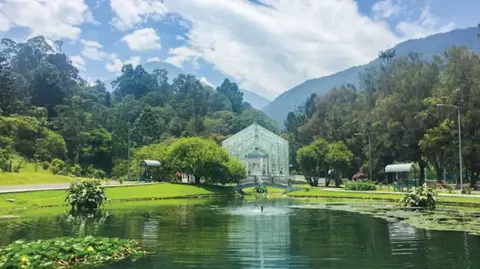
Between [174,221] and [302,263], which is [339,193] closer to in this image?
[174,221]

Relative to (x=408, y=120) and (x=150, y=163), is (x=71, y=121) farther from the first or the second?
(x=408, y=120)

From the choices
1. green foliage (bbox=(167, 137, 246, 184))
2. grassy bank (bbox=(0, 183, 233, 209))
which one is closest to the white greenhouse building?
green foliage (bbox=(167, 137, 246, 184))

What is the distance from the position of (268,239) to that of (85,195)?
23.4m

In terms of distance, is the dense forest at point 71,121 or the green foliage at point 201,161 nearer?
the green foliage at point 201,161

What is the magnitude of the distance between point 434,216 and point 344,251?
51.8ft

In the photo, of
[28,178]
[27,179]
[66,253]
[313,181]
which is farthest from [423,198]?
[313,181]

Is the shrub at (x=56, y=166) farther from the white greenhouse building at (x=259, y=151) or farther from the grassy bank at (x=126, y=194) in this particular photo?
the white greenhouse building at (x=259, y=151)

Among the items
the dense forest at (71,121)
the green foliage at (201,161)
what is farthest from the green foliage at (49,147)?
the green foliage at (201,161)

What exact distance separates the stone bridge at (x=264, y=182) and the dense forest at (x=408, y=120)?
9227mm

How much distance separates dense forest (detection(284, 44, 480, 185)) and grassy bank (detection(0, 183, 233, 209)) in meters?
25.3

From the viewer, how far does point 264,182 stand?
80250 millimetres

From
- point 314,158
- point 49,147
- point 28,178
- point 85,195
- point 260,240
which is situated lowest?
point 260,240

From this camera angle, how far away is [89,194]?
42.0m

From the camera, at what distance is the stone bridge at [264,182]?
3098 inches
